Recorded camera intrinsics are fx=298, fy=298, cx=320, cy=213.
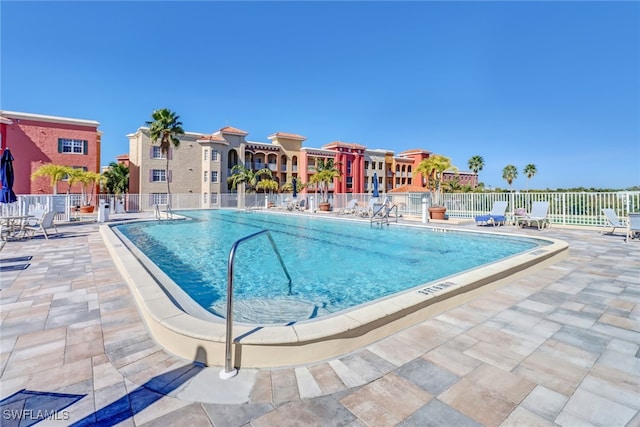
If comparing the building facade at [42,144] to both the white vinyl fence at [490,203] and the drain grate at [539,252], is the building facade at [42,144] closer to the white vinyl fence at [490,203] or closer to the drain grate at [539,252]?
the white vinyl fence at [490,203]

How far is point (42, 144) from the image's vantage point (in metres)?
23.7

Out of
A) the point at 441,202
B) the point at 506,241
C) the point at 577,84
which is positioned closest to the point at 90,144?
the point at 441,202

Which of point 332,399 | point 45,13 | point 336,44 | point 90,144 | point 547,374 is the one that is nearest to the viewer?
point 332,399

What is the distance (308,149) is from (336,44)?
65.0ft

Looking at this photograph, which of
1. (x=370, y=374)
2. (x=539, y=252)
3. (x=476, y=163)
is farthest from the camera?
(x=476, y=163)

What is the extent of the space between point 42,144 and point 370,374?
104 feet

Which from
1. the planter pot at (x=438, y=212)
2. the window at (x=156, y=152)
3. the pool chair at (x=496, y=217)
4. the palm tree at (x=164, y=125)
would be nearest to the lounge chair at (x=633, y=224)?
the pool chair at (x=496, y=217)

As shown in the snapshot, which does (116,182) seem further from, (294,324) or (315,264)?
(294,324)

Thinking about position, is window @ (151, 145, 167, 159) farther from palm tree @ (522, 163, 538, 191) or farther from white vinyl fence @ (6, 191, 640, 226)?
palm tree @ (522, 163, 538, 191)

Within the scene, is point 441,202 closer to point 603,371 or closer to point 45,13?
point 603,371

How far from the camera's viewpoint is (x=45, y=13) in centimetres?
980

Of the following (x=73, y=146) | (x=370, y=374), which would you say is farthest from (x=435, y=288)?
(x=73, y=146)

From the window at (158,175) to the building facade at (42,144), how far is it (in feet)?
16.5

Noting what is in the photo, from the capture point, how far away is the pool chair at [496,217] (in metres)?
12.3
